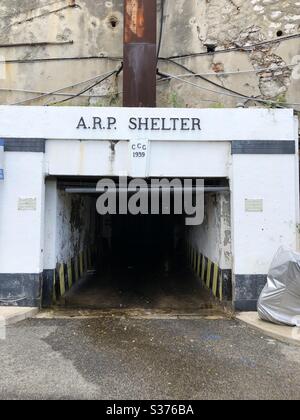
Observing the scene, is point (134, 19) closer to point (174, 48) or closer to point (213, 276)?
point (174, 48)

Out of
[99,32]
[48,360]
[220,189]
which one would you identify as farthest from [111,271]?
[48,360]

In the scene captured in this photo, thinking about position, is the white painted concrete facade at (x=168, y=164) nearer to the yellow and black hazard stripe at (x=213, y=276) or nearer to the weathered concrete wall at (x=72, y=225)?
the yellow and black hazard stripe at (x=213, y=276)

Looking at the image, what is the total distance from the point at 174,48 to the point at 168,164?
4.70 metres

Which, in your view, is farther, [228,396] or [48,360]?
[48,360]

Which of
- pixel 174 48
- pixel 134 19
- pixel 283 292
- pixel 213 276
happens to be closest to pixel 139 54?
pixel 134 19

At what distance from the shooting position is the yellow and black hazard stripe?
7.87m

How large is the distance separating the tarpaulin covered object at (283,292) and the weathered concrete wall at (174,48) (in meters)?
5.37

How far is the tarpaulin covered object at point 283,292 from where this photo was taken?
6.26m

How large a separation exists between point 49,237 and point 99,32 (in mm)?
6223

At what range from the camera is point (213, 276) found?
29.3 feet

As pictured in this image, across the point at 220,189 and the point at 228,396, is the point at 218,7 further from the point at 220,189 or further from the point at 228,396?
the point at 228,396

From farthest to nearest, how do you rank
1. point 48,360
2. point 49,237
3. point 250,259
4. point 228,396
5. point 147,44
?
point 147,44
point 49,237
point 250,259
point 48,360
point 228,396

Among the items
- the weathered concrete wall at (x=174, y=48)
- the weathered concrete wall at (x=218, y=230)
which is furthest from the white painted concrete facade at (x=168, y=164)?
the weathered concrete wall at (x=174, y=48)

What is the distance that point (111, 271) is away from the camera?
42.4 feet
